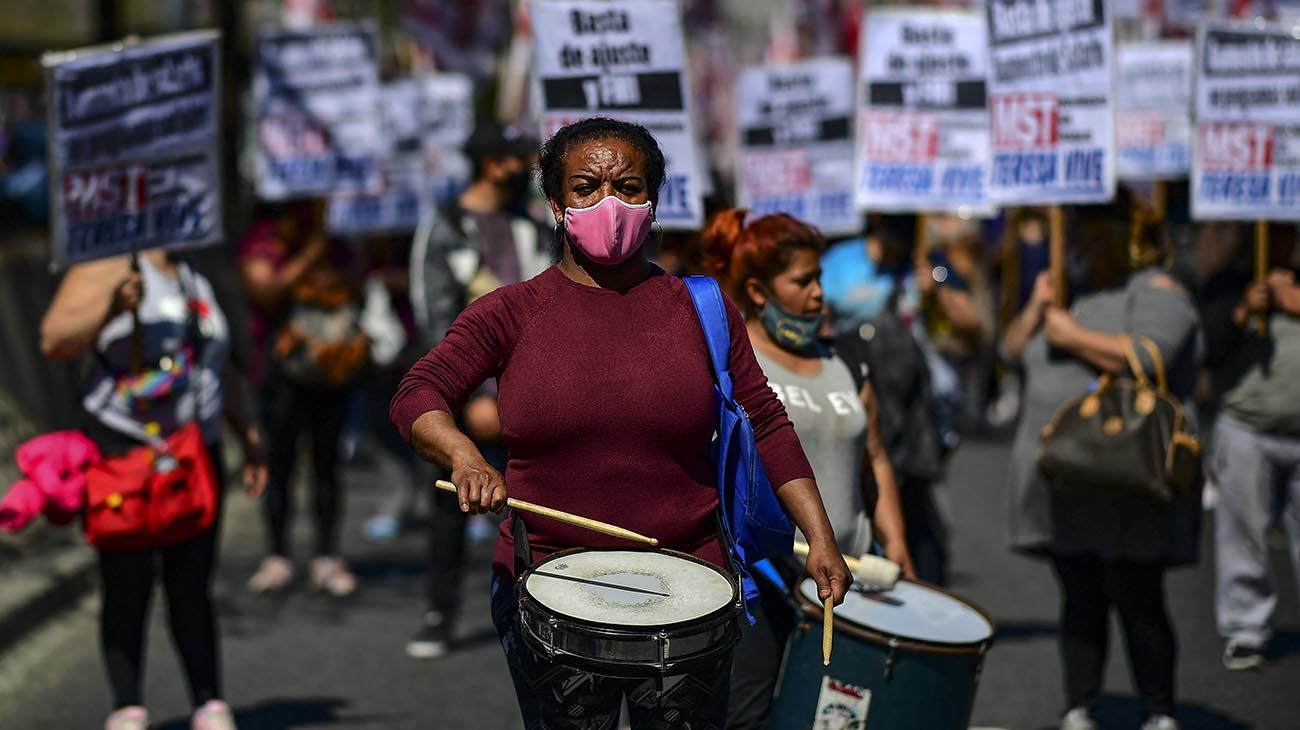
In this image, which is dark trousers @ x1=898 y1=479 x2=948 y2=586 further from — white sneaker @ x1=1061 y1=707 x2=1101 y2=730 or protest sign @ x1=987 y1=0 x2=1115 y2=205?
protest sign @ x1=987 y1=0 x2=1115 y2=205

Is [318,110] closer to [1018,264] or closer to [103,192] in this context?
[103,192]

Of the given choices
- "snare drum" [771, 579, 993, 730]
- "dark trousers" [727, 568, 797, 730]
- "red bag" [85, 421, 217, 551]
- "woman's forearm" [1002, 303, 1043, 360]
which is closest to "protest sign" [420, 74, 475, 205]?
"woman's forearm" [1002, 303, 1043, 360]

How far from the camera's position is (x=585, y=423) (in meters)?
3.80

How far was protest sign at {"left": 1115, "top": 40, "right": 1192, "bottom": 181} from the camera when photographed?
1368cm

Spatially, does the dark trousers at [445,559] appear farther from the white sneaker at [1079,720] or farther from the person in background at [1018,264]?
the person in background at [1018,264]

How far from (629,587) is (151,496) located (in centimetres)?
252

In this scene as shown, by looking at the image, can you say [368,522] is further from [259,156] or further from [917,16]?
[917,16]

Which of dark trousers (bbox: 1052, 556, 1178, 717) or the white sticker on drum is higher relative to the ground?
the white sticker on drum

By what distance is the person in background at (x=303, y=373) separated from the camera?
9.02 m

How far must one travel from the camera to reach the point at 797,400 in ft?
16.5

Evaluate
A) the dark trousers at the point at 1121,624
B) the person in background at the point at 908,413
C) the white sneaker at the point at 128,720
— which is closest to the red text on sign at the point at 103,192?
the white sneaker at the point at 128,720

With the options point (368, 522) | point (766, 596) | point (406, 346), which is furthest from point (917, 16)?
point (766, 596)

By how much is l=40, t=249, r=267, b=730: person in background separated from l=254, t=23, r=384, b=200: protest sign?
4850 mm

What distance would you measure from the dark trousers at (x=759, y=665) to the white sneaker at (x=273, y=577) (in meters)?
4.63
